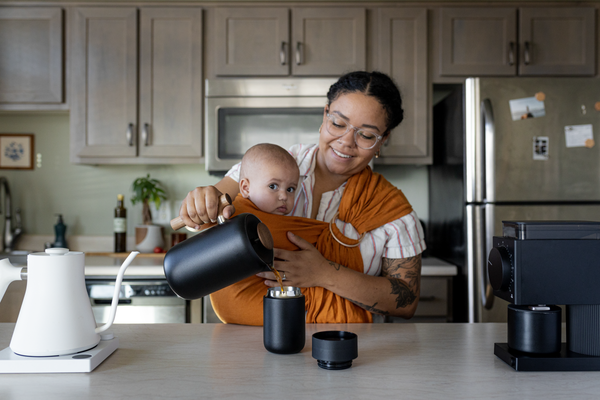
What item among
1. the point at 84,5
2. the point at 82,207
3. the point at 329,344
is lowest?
the point at 329,344

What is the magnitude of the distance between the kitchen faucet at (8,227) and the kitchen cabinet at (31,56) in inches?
21.0

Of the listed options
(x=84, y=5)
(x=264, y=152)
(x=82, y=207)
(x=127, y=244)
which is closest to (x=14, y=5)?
(x=84, y=5)

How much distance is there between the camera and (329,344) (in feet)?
2.45

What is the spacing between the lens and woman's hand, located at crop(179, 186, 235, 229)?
3.01ft

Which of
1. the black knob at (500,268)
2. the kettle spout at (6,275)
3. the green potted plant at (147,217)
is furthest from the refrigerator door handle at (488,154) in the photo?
the kettle spout at (6,275)

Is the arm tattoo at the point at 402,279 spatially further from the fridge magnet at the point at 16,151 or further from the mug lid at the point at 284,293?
the fridge magnet at the point at 16,151

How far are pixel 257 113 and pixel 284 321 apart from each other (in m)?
1.66

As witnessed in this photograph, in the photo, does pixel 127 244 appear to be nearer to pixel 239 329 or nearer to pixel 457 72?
pixel 239 329

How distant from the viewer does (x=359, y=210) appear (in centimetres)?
124

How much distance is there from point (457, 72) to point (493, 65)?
0.61ft

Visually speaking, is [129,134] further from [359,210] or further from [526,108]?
[526,108]

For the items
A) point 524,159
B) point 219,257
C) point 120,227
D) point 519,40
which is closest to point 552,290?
point 219,257

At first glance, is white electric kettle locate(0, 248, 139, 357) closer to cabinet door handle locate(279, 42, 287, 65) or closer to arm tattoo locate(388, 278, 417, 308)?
arm tattoo locate(388, 278, 417, 308)

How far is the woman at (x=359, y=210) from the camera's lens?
1.12m
